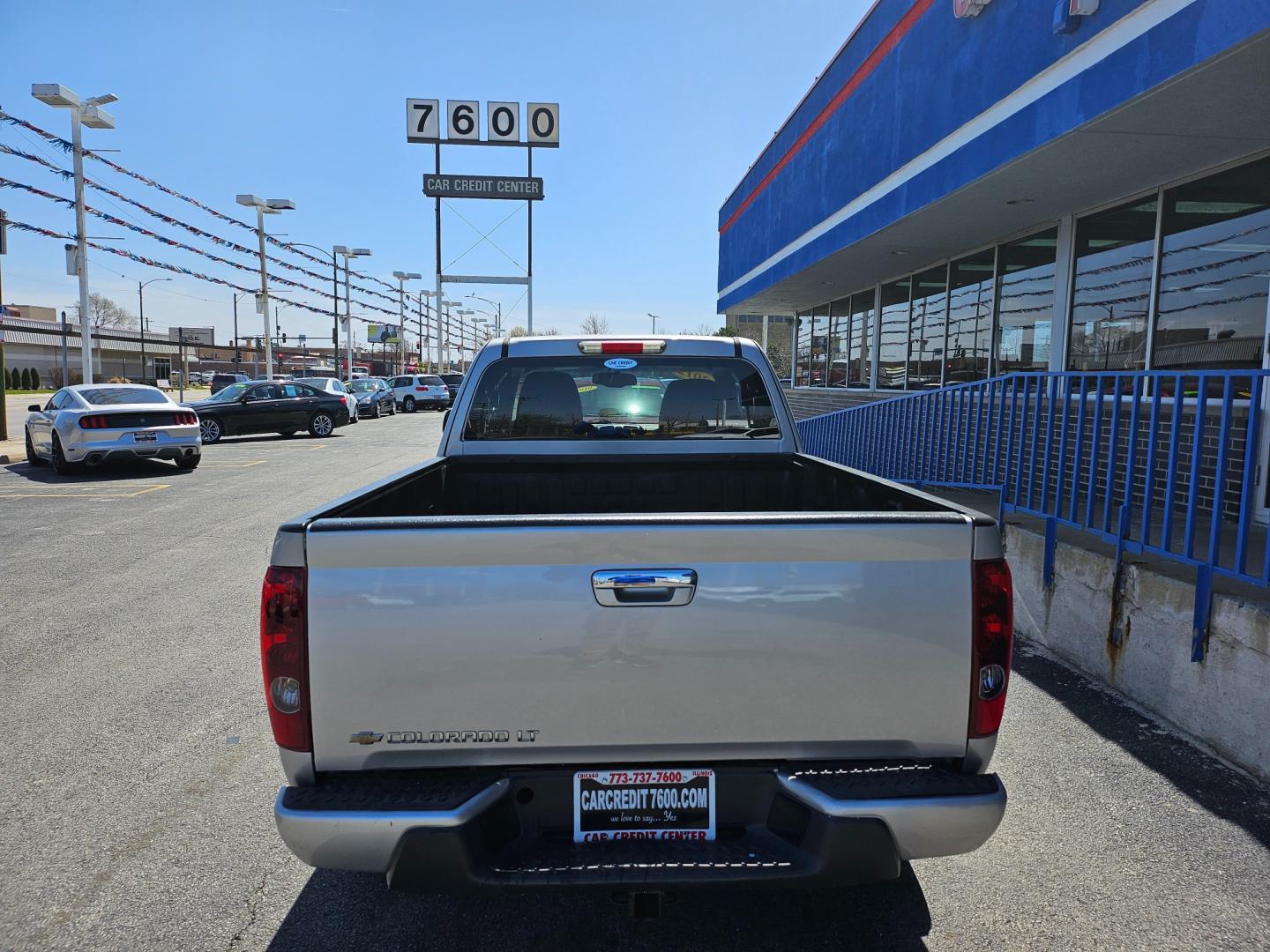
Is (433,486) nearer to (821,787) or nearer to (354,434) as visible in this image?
(821,787)

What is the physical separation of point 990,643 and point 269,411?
23617 millimetres

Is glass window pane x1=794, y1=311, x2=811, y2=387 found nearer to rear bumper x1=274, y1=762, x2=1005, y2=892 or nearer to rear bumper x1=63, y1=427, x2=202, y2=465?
rear bumper x1=63, y1=427, x2=202, y2=465

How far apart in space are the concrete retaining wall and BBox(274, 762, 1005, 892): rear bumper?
243 cm

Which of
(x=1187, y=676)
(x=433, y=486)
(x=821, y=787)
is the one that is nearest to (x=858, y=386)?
(x=1187, y=676)

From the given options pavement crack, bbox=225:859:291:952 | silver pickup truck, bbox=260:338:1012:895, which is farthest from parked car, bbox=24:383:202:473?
silver pickup truck, bbox=260:338:1012:895

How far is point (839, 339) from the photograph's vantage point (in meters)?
20.1

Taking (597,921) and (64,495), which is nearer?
(597,921)

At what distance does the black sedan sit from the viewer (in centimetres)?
2236

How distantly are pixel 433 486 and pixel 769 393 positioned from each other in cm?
178

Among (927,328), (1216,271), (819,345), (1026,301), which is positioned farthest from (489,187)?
(1216,271)

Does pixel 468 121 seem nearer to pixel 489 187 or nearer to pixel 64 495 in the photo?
pixel 489 187

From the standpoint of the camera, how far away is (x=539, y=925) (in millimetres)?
2734

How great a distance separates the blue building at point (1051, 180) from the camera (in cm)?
604

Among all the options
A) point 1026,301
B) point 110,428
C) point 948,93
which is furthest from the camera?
point 110,428
